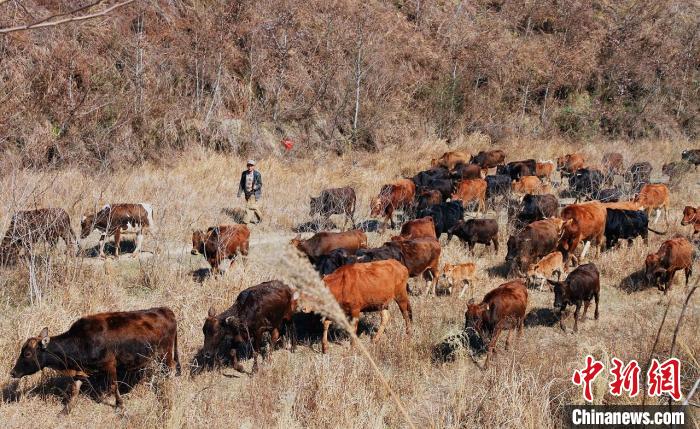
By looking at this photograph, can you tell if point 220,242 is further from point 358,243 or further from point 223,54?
point 223,54

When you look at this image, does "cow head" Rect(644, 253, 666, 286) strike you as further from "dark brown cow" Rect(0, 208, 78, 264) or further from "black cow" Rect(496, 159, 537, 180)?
"dark brown cow" Rect(0, 208, 78, 264)

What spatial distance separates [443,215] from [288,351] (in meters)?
6.77

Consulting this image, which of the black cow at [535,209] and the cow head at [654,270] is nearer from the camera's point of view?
the cow head at [654,270]

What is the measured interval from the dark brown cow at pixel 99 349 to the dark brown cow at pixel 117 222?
18.5 ft

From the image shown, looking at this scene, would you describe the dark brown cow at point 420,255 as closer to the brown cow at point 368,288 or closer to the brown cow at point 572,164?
the brown cow at point 368,288

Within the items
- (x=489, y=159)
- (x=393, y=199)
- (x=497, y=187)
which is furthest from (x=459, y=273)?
(x=489, y=159)

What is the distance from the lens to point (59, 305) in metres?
8.66

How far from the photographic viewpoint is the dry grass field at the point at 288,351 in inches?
249

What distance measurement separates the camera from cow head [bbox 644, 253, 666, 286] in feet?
36.4

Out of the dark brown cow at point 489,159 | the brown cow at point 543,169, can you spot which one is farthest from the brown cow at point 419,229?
the dark brown cow at point 489,159

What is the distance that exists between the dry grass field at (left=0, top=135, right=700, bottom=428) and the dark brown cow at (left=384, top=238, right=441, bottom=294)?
1.71 feet

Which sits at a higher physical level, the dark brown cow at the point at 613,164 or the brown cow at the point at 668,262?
the dark brown cow at the point at 613,164

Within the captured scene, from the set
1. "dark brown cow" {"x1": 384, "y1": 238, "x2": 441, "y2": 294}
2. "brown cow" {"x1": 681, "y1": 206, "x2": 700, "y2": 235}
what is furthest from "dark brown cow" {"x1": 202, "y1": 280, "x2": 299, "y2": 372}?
"brown cow" {"x1": 681, "y1": 206, "x2": 700, "y2": 235}

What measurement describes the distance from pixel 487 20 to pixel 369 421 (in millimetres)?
32484
